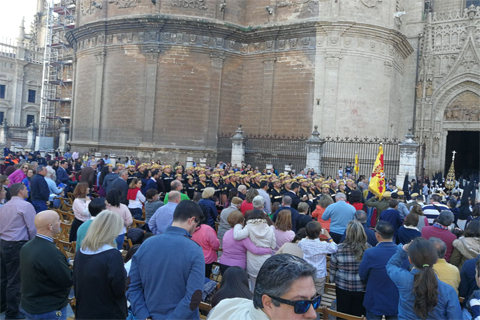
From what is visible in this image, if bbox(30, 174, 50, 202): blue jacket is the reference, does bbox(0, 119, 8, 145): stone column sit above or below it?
above

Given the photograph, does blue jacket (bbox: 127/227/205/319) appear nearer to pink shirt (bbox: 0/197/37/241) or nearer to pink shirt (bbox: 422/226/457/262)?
pink shirt (bbox: 0/197/37/241)

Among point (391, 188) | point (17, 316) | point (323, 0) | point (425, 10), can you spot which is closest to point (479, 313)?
point (17, 316)

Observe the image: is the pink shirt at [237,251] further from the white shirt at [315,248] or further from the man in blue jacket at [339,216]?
the man in blue jacket at [339,216]

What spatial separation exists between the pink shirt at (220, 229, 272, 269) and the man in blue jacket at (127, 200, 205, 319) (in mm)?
2145

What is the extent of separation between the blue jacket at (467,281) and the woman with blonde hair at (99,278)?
11.7ft

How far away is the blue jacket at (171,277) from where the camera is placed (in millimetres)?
3658

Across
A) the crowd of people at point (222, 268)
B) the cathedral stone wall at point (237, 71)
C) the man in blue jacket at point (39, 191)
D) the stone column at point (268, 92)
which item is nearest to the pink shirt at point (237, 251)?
the crowd of people at point (222, 268)

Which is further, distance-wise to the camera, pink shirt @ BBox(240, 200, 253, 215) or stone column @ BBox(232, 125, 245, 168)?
stone column @ BBox(232, 125, 245, 168)

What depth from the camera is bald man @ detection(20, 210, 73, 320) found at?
4078 millimetres

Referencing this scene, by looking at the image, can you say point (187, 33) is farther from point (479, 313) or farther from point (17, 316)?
point (479, 313)

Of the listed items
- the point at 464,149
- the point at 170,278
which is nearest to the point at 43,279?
the point at 170,278

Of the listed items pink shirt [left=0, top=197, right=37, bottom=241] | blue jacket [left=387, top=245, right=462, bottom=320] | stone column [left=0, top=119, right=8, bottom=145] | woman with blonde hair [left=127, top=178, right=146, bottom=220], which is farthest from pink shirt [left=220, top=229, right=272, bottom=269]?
stone column [left=0, top=119, right=8, bottom=145]

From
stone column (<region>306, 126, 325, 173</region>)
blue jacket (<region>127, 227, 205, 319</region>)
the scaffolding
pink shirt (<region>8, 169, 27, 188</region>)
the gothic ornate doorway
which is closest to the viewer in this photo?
blue jacket (<region>127, 227, 205, 319</region>)

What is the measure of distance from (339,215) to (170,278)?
15.6 feet
